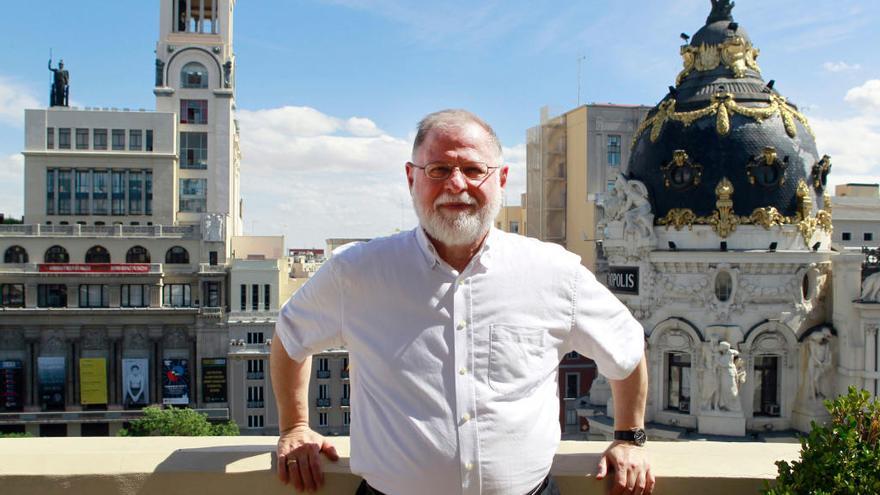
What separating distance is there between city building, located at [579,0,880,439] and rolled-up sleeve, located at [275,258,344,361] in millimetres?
26622

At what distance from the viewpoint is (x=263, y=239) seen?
8519 cm

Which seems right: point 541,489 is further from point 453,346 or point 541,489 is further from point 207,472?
point 207,472

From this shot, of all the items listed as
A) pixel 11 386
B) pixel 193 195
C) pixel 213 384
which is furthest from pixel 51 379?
pixel 193 195

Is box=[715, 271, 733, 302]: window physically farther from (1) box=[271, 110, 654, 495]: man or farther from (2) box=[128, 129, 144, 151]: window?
(2) box=[128, 129, 144, 151]: window

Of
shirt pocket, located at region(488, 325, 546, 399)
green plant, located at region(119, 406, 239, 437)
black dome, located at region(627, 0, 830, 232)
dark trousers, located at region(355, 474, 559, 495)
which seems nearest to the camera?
shirt pocket, located at region(488, 325, 546, 399)

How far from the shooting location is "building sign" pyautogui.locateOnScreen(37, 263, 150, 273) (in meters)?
72.9

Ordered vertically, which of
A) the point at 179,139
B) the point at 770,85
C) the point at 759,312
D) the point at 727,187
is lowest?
the point at 759,312

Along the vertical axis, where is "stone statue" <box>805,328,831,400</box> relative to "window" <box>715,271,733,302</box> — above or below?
below

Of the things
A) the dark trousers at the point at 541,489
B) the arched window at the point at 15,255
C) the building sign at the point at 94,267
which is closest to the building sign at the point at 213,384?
the building sign at the point at 94,267

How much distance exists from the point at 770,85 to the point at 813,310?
9206 millimetres

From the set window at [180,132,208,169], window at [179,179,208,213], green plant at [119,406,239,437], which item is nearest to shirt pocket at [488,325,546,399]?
green plant at [119,406,239,437]

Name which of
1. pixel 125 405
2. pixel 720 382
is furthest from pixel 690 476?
pixel 125 405

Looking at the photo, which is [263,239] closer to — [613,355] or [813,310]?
[813,310]

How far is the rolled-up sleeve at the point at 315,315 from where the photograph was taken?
549cm
